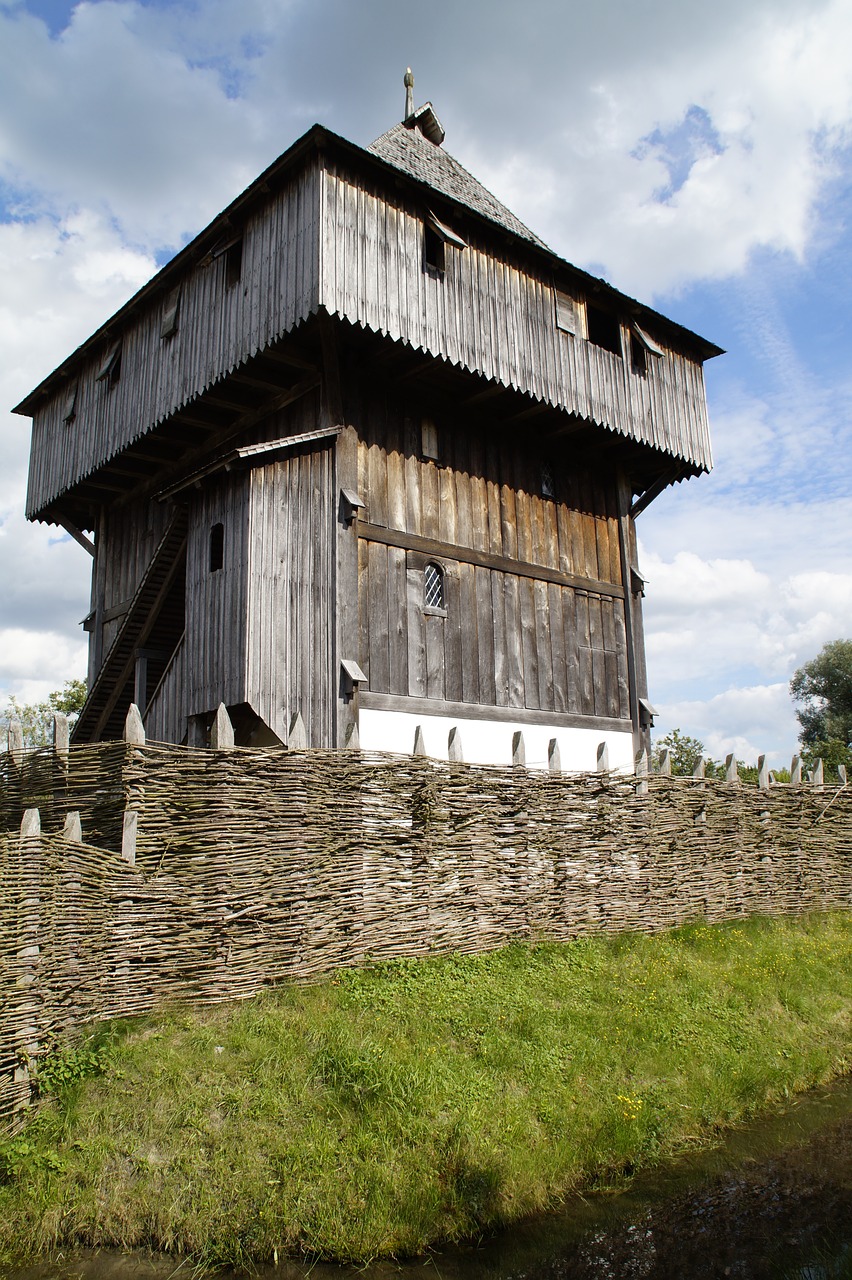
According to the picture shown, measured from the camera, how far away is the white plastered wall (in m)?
13.3

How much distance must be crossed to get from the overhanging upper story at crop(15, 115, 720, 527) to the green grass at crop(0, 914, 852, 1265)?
8.61 metres

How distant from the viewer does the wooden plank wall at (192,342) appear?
43.3 feet

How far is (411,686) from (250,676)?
2317mm

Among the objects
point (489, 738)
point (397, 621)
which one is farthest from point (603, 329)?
point (489, 738)

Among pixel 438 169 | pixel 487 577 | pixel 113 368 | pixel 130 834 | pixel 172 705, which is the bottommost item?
pixel 130 834

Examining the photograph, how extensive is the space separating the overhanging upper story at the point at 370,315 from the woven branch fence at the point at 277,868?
653 cm

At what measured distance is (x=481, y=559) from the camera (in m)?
15.3

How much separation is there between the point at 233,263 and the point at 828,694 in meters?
39.7

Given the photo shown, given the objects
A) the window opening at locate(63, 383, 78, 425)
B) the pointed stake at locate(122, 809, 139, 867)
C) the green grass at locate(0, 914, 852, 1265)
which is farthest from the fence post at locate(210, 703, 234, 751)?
the window opening at locate(63, 383, 78, 425)

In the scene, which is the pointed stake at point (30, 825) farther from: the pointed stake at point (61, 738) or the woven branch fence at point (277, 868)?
the pointed stake at point (61, 738)

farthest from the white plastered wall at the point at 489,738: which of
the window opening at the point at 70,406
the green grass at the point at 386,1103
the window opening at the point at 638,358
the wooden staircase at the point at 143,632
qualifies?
the window opening at the point at 70,406

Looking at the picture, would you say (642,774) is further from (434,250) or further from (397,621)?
(434,250)

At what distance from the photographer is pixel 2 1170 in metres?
6.36

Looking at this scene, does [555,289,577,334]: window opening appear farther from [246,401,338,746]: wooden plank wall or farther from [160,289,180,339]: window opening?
[160,289,180,339]: window opening
